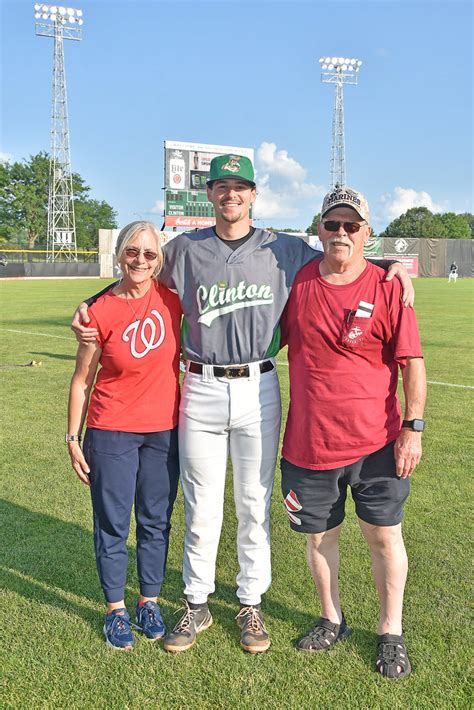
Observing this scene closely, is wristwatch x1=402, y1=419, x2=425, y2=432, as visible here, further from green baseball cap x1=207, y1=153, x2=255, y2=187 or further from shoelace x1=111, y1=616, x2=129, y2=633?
shoelace x1=111, y1=616, x2=129, y2=633

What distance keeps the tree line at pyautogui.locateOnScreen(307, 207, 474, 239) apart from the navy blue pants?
283ft

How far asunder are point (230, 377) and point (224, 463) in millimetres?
438

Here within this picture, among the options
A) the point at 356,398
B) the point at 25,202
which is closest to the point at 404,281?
the point at 356,398

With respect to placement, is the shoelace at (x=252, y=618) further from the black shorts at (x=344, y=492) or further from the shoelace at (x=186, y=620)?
the black shorts at (x=344, y=492)

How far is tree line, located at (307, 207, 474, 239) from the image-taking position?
90.4 m

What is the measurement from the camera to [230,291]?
2906mm

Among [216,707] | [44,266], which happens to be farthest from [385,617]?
[44,266]

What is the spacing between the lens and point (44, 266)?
159ft

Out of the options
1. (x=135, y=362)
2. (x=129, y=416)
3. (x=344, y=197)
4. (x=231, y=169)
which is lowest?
(x=129, y=416)

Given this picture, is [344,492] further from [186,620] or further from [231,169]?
[231,169]

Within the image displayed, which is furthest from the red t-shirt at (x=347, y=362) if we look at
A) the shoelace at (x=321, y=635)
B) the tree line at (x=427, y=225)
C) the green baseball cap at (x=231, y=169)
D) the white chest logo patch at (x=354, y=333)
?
the tree line at (x=427, y=225)

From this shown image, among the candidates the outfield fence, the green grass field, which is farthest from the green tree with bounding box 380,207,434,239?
the green grass field

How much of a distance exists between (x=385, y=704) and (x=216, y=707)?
2.19 feet

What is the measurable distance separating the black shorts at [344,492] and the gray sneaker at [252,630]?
495 mm
